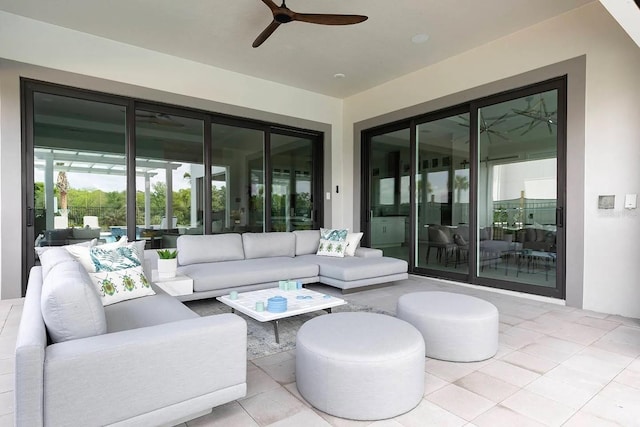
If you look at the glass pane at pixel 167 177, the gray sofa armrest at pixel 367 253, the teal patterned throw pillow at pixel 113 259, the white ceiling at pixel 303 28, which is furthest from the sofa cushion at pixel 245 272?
the white ceiling at pixel 303 28

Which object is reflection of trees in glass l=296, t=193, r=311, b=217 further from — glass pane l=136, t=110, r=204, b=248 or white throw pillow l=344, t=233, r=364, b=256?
glass pane l=136, t=110, r=204, b=248

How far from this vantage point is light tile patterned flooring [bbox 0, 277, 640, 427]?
1818 mm

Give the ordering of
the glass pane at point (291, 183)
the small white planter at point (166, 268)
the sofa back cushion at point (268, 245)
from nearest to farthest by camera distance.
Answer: the small white planter at point (166, 268)
the sofa back cushion at point (268, 245)
the glass pane at point (291, 183)

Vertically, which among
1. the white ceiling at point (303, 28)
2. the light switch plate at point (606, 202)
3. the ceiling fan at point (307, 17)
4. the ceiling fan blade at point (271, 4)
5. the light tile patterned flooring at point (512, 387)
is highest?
the white ceiling at point (303, 28)

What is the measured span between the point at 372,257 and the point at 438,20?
3169mm

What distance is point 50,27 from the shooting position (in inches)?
166

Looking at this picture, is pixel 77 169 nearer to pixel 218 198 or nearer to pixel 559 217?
pixel 218 198

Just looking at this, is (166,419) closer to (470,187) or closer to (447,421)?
(447,421)

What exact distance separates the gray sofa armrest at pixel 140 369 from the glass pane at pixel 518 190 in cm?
402

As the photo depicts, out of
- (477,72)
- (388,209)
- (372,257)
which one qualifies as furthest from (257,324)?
(477,72)

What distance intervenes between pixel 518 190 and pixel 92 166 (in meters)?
5.68

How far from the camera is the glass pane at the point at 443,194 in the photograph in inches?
201

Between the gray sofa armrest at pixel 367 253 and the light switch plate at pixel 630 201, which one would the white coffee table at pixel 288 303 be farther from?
the light switch plate at pixel 630 201

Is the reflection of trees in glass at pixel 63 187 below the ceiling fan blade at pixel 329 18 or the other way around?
below
